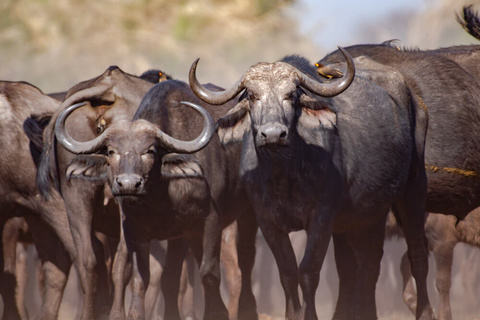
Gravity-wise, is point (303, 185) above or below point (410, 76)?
below

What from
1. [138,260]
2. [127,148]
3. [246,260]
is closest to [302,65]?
[127,148]

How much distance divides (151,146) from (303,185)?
5.24ft

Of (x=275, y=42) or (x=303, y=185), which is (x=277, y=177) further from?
(x=275, y=42)

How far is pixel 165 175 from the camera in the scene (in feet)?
26.8

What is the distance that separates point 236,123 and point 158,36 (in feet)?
91.8

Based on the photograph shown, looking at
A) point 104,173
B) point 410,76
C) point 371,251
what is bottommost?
point 371,251

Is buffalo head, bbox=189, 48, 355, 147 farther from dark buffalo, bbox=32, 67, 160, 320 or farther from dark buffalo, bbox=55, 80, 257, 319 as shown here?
dark buffalo, bbox=32, 67, 160, 320

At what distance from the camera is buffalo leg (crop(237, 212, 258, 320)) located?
975 cm

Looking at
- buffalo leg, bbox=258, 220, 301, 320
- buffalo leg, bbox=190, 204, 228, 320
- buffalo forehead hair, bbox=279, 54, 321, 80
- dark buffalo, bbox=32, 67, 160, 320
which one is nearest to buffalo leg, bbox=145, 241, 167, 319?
dark buffalo, bbox=32, 67, 160, 320

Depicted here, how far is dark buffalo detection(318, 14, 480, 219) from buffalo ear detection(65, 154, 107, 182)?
2515mm

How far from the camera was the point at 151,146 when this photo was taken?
793 centimetres

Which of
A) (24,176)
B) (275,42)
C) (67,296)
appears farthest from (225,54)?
(24,176)

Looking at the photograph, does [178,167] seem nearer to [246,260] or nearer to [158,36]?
[246,260]

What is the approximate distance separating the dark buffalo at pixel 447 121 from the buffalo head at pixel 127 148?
1788 mm
